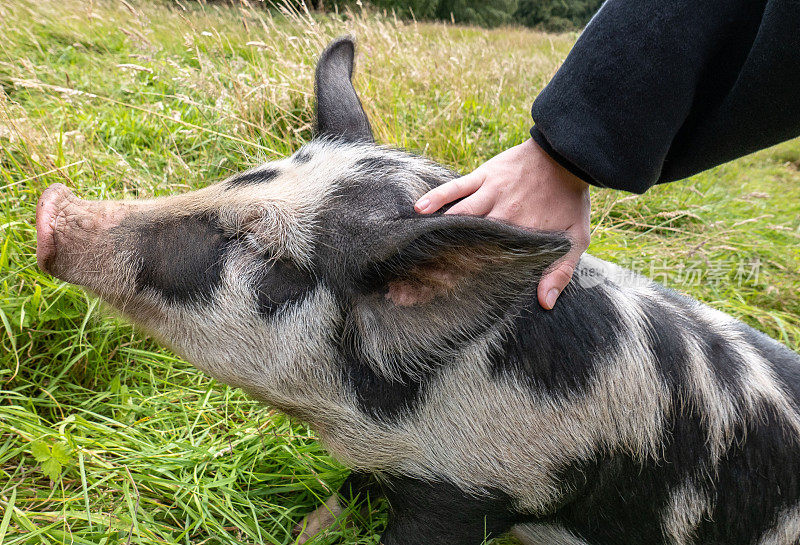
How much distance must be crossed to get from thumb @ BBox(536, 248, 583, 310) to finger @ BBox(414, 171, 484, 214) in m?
0.31

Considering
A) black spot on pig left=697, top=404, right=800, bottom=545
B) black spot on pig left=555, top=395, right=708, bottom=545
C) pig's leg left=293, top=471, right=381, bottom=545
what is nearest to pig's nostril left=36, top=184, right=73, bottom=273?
pig's leg left=293, top=471, right=381, bottom=545

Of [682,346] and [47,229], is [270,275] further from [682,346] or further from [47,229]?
[682,346]

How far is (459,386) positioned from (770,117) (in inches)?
41.2

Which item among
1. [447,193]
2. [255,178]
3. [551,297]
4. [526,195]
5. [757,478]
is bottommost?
[757,478]

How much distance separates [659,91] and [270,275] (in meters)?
1.12

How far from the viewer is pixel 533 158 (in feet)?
5.30

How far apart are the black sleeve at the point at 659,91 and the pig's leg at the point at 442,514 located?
38.1 inches

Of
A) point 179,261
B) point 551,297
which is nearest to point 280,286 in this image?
point 179,261

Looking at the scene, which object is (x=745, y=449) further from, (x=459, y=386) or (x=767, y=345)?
(x=459, y=386)

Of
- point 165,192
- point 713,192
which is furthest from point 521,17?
point 165,192

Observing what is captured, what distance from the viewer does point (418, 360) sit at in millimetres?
1567

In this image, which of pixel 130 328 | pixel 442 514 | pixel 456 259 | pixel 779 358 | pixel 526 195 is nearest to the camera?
pixel 456 259

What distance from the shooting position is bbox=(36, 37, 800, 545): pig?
1.62 m

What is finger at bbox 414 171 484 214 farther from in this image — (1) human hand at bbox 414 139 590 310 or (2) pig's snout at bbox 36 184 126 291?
(2) pig's snout at bbox 36 184 126 291
